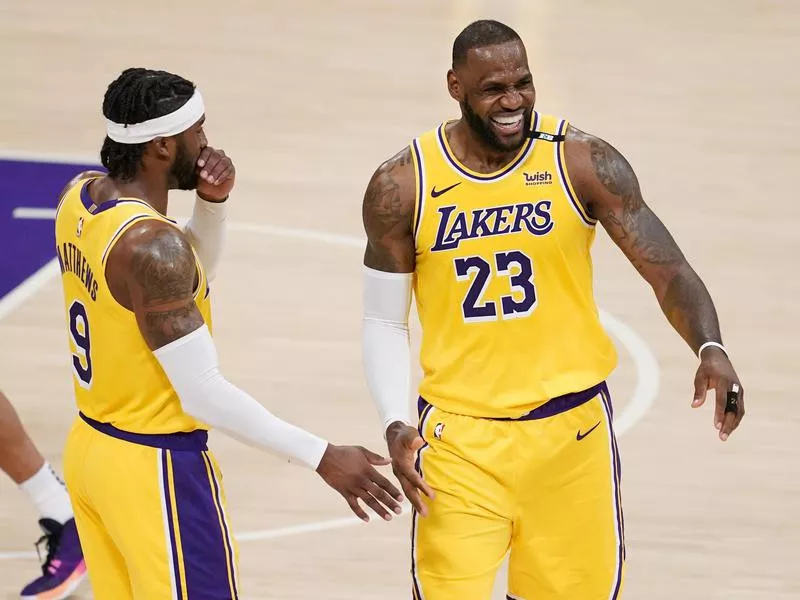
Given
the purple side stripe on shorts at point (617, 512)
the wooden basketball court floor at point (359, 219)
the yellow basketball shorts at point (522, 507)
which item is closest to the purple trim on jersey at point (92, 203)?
the yellow basketball shorts at point (522, 507)

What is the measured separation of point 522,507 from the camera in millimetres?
4465

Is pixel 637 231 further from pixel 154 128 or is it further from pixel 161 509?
pixel 161 509

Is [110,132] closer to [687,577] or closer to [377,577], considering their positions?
[377,577]

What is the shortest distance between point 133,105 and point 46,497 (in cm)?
213

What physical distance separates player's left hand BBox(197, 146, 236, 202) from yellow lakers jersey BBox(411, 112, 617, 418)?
57 cm

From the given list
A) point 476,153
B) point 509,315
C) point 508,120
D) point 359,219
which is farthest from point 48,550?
point 359,219

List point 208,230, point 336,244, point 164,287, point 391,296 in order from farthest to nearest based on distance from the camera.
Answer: point 336,244, point 208,230, point 391,296, point 164,287

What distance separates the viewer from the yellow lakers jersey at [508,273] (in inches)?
173

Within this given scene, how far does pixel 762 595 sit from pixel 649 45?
23.4 feet

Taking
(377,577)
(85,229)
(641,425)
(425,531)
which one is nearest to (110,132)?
(85,229)

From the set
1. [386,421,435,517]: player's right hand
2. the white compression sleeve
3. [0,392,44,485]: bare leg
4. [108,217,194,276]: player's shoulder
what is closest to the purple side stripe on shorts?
[386,421,435,517]: player's right hand

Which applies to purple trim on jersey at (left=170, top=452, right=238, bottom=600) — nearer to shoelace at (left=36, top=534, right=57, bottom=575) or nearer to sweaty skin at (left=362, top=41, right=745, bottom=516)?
sweaty skin at (left=362, top=41, right=745, bottom=516)

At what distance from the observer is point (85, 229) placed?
4.23m

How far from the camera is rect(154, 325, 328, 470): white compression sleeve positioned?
4113 mm
